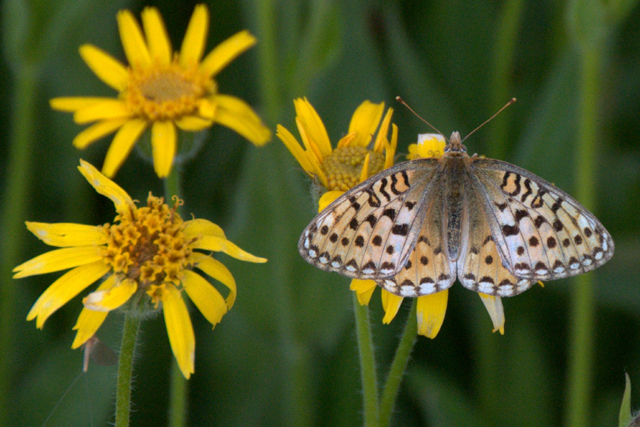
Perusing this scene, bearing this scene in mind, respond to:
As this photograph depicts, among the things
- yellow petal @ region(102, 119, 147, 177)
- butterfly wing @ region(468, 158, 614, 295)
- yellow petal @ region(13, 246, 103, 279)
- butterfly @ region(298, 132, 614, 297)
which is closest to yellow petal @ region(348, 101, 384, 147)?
butterfly @ region(298, 132, 614, 297)

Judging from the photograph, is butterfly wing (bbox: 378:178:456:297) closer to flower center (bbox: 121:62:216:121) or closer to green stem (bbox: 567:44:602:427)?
green stem (bbox: 567:44:602:427)

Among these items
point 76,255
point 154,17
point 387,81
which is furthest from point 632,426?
point 387,81

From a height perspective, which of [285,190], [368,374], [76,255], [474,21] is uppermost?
[474,21]

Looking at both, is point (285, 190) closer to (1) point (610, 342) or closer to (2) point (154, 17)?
(2) point (154, 17)

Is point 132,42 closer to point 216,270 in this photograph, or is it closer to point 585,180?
point 216,270

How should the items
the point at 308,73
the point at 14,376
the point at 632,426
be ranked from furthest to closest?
1. the point at 14,376
2. the point at 308,73
3. the point at 632,426
